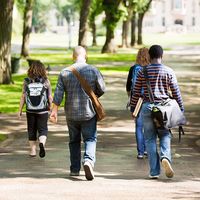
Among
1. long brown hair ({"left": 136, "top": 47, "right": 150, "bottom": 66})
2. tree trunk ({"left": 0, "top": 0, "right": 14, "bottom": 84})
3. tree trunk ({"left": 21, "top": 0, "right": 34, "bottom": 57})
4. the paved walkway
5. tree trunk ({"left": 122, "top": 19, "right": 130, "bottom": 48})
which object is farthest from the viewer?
tree trunk ({"left": 122, "top": 19, "right": 130, "bottom": 48})

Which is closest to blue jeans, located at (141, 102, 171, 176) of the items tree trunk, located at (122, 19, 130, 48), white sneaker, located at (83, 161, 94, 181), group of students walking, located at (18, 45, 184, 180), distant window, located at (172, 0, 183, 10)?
group of students walking, located at (18, 45, 184, 180)

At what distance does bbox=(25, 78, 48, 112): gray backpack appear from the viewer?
10.5 meters

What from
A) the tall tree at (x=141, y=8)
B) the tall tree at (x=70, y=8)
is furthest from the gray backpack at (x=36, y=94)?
the tall tree at (x=70, y=8)

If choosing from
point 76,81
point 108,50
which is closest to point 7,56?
point 76,81

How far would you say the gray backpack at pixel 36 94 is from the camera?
10.5 metres

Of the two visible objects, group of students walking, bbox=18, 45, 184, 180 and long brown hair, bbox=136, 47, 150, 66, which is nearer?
group of students walking, bbox=18, 45, 184, 180

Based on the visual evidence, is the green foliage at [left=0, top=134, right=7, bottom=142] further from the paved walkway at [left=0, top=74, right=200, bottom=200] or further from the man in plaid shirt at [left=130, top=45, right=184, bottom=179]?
the man in plaid shirt at [left=130, top=45, right=184, bottom=179]

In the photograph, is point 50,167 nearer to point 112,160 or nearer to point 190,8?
point 112,160

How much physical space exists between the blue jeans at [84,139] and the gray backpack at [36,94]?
1.78m

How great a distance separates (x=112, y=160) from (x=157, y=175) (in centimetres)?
187

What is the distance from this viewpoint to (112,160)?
10.4m

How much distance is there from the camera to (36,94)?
10.5 meters

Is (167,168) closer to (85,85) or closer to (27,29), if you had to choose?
(85,85)

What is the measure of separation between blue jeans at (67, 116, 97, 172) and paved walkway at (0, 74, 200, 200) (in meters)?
0.25
